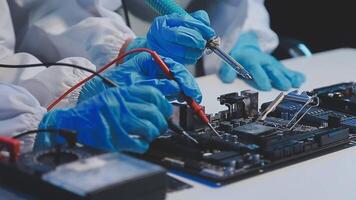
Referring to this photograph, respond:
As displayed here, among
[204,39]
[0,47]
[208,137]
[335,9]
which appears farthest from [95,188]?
[335,9]

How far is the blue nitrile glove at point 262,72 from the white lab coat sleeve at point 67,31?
11.9 inches

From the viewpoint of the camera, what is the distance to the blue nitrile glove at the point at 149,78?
3.79ft

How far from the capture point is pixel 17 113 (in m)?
1.12

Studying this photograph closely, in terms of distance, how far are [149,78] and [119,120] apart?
0.29 meters

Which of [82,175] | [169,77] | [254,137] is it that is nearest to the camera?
[82,175]

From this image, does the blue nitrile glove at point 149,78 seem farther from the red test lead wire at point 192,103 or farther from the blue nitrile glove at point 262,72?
the blue nitrile glove at point 262,72

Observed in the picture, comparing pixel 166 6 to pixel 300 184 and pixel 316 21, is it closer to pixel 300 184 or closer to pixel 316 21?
pixel 300 184

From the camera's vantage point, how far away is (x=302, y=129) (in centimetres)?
116

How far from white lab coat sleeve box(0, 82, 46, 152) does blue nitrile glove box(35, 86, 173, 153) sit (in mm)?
115

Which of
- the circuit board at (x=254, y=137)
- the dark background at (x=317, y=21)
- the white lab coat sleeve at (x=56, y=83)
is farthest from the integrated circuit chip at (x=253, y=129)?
the dark background at (x=317, y=21)

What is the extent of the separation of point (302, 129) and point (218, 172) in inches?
9.5

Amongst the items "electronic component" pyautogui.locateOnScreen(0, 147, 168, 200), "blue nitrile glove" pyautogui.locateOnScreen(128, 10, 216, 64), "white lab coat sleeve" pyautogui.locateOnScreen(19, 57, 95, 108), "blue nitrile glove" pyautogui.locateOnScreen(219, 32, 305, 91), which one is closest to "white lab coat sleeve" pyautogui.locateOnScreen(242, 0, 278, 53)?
"blue nitrile glove" pyautogui.locateOnScreen(219, 32, 305, 91)

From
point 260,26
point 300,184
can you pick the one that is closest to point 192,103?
point 300,184

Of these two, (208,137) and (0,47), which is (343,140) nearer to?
(208,137)
